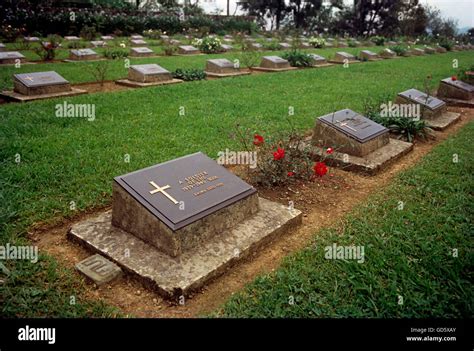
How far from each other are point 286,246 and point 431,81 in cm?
1106

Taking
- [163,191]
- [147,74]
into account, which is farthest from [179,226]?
[147,74]

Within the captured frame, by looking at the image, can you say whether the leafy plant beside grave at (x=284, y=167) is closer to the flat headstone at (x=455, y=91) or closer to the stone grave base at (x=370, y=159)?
the stone grave base at (x=370, y=159)

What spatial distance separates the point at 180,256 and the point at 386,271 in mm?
1561

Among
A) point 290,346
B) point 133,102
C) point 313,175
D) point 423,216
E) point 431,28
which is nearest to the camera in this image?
point 290,346

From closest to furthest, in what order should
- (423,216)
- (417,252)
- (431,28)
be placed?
(417,252) < (423,216) < (431,28)

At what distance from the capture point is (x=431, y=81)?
1205cm

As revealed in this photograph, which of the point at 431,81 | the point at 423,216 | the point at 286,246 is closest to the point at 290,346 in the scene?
the point at 286,246

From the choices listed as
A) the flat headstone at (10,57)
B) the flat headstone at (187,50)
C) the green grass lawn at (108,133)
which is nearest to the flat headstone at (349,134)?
the green grass lawn at (108,133)

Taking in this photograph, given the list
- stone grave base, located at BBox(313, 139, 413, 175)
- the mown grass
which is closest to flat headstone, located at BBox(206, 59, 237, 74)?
stone grave base, located at BBox(313, 139, 413, 175)

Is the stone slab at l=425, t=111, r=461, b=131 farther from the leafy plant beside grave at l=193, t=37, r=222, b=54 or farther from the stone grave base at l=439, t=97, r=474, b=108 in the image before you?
the leafy plant beside grave at l=193, t=37, r=222, b=54

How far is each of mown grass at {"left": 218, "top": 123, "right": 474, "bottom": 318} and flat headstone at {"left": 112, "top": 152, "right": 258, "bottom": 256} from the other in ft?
1.98

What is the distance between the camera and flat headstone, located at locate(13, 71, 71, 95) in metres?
7.63

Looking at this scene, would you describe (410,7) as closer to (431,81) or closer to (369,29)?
(369,29)

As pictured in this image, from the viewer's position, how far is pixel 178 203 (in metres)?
3.00
